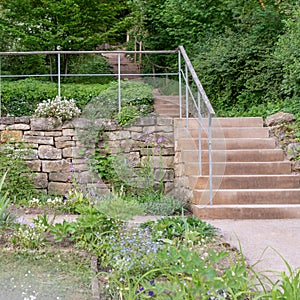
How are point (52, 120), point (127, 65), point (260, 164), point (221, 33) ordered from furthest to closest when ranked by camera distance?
point (127, 65) → point (221, 33) → point (52, 120) → point (260, 164)

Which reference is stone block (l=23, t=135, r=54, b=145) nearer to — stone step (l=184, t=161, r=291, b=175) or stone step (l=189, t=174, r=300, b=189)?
stone step (l=184, t=161, r=291, b=175)

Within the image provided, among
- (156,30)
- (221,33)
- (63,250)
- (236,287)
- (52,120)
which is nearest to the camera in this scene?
(236,287)

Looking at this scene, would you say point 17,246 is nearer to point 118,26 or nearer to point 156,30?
point 118,26

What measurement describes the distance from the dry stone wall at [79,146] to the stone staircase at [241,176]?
1.06 feet

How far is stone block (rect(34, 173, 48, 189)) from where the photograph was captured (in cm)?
627

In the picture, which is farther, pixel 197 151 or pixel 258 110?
pixel 258 110

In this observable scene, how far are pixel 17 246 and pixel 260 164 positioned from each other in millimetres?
3056

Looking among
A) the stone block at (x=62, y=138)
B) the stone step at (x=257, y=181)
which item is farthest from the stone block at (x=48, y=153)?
the stone step at (x=257, y=181)

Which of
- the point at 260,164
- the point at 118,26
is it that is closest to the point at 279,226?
the point at 260,164

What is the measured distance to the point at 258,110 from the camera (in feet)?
24.9

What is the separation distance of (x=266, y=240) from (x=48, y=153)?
3452 mm

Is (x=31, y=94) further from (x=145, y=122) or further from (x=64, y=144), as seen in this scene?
(x=145, y=122)

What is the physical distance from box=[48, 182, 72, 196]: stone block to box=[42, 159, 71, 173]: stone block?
0.18 meters

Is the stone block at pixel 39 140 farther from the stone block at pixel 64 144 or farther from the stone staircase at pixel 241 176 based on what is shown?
the stone staircase at pixel 241 176
